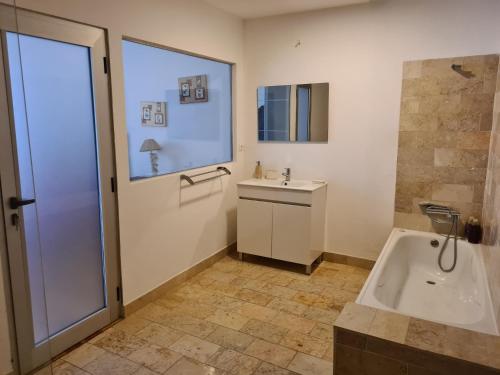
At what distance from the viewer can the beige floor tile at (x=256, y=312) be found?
291 cm

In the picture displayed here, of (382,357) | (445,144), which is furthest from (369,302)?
(445,144)

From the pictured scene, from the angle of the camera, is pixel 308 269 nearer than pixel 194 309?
No

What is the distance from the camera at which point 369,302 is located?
84.0 inches

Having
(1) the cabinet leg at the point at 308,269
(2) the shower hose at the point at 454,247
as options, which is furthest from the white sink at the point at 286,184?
(2) the shower hose at the point at 454,247

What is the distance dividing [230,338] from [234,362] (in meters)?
0.26

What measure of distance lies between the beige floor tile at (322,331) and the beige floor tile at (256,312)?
350 millimetres

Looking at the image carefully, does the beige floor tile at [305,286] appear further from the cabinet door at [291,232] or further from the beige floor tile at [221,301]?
the beige floor tile at [221,301]

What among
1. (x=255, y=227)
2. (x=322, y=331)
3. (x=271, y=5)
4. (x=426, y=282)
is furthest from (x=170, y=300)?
(x=271, y=5)

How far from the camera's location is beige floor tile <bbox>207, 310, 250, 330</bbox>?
2.79 meters

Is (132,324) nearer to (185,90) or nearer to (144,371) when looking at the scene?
(144,371)

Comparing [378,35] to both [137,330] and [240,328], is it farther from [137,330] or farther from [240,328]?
[137,330]

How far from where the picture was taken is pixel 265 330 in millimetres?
2730

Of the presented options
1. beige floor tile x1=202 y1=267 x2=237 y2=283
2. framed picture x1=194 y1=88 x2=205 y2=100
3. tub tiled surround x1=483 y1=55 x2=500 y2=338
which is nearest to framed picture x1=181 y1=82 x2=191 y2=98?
framed picture x1=194 y1=88 x2=205 y2=100

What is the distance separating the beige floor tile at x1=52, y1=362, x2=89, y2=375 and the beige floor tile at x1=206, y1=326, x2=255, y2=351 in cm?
82
